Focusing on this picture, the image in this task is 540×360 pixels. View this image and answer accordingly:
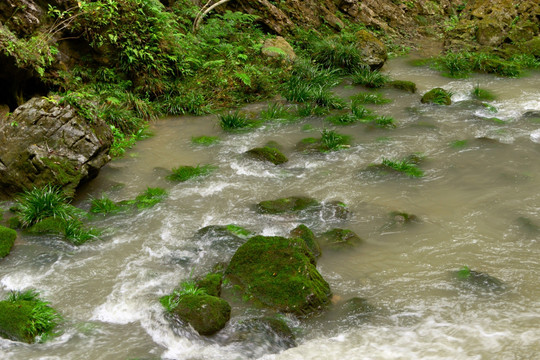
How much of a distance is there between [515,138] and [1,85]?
1155 cm

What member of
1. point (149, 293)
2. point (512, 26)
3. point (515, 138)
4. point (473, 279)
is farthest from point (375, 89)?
point (149, 293)

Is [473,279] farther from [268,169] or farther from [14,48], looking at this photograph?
[14,48]

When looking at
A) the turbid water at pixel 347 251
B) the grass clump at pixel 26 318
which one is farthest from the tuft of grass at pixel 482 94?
the grass clump at pixel 26 318

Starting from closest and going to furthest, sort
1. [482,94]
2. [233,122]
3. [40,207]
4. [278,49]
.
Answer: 1. [40,207]
2. [233,122]
3. [482,94]
4. [278,49]

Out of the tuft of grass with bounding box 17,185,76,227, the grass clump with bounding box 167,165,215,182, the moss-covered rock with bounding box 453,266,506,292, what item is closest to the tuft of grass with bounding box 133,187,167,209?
the grass clump with bounding box 167,165,215,182

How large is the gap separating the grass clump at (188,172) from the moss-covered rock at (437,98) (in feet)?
22.2

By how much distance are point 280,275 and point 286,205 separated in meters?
2.47

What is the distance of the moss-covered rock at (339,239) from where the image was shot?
752 centimetres

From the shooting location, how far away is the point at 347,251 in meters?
7.40

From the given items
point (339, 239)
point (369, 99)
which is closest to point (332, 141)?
point (369, 99)

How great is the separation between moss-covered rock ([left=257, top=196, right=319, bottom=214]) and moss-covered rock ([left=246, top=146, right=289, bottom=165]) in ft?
6.08

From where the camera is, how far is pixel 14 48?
10.6 meters

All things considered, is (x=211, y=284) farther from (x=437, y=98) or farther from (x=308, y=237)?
(x=437, y=98)

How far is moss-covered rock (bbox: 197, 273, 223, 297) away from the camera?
21.0 ft
